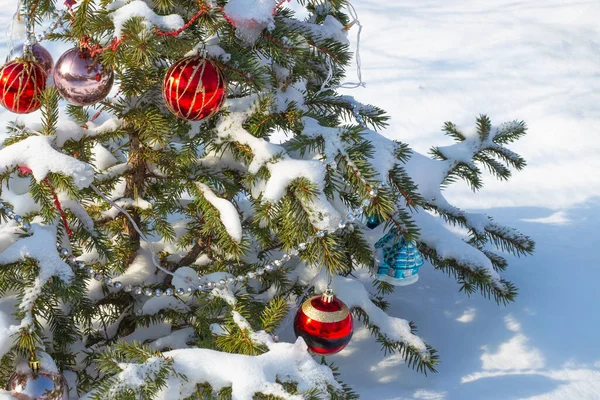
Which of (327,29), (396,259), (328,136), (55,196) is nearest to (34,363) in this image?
(55,196)

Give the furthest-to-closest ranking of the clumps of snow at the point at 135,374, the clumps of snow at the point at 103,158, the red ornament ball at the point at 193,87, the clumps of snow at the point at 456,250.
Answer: the clumps of snow at the point at 456,250 < the clumps of snow at the point at 103,158 < the red ornament ball at the point at 193,87 < the clumps of snow at the point at 135,374

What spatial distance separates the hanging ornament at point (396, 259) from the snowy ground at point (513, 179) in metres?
0.21

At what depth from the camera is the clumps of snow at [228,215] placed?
1109 mm

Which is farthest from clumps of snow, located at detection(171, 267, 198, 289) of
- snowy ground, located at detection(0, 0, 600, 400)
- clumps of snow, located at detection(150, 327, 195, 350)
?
snowy ground, located at detection(0, 0, 600, 400)

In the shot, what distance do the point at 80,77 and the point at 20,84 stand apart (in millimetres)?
138

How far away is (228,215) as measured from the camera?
1.12 metres

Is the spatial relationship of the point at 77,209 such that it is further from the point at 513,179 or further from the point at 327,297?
the point at 513,179

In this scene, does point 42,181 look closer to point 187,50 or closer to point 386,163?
point 187,50

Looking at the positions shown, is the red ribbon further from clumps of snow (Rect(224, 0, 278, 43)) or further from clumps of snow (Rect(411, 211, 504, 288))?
clumps of snow (Rect(411, 211, 504, 288))

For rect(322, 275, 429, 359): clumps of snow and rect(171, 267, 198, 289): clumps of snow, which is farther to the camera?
rect(322, 275, 429, 359): clumps of snow

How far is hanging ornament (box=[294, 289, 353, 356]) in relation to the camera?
1.12 meters

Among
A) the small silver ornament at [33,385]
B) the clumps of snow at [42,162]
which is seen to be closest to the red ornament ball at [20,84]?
the clumps of snow at [42,162]

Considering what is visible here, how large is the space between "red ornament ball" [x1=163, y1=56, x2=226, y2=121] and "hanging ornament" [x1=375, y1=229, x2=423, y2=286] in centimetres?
48

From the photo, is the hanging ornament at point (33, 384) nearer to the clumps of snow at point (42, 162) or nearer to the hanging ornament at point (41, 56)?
the clumps of snow at point (42, 162)
